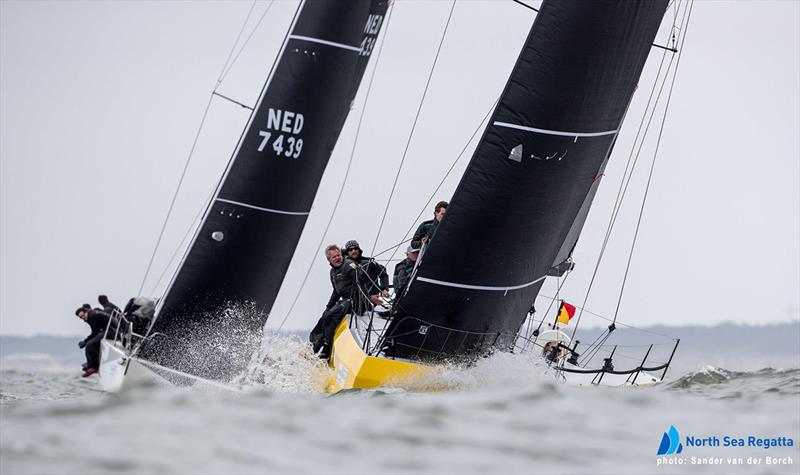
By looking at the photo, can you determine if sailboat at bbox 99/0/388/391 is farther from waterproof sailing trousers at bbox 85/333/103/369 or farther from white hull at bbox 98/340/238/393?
waterproof sailing trousers at bbox 85/333/103/369

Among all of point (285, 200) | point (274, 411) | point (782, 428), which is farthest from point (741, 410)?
point (285, 200)

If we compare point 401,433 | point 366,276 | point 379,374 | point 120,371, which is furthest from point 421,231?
point 401,433

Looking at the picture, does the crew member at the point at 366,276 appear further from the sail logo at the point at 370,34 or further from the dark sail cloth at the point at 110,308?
the dark sail cloth at the point at 110,308

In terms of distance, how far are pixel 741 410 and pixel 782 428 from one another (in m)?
0.62

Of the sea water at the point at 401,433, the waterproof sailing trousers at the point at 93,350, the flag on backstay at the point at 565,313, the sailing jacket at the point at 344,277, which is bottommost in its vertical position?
the waterproof sailing trousers at the point at 93,350

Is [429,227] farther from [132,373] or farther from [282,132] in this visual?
[132,373]

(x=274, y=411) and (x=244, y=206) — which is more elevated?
(x=244, y=206)

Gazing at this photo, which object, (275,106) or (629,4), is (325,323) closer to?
(275,106)

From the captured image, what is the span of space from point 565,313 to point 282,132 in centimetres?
317

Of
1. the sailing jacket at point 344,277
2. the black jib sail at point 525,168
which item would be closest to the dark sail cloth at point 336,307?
the sailing jacket at point 344,277

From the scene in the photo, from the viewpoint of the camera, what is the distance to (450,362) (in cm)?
883

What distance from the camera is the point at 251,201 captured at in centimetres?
1042

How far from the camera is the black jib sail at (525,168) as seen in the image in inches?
333

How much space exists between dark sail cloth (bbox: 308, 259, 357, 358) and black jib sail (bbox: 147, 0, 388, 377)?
2.66 feet
